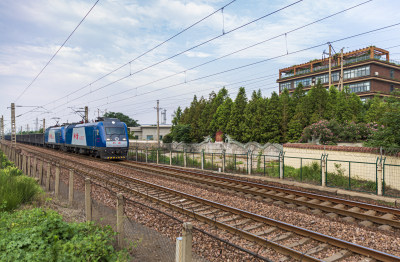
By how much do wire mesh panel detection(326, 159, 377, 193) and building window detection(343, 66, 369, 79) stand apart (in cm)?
4851

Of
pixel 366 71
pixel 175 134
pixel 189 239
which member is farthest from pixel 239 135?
pixel 366 71

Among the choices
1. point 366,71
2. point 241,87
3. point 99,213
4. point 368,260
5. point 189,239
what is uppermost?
point 366,71

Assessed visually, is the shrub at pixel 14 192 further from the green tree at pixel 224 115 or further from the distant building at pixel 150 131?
the distant building at pixel 150 131

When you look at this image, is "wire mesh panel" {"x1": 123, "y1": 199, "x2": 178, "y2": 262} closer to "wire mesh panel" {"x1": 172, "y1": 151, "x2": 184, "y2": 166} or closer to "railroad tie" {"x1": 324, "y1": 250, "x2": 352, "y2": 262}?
"railroad tie" {"x1": 324, "y1": 250, "x2": 352, "y2": 262}

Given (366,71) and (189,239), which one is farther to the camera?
(366,71)

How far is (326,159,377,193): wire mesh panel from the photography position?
13523 mm

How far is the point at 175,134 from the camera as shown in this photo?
→ 138ft

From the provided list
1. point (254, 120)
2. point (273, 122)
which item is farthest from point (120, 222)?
point (254, 120)

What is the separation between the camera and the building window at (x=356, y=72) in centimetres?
5503

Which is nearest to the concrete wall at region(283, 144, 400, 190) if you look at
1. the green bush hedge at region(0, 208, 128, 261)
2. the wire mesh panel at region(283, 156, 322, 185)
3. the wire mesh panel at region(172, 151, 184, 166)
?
the wire mesh panel at region(283, 156, 322, 185)

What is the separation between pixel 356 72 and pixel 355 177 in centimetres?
5012

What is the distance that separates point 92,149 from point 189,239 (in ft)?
77.3

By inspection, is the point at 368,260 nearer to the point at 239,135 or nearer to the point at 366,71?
the point at 239,135

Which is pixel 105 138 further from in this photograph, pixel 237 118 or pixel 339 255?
pixel 339 255
